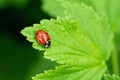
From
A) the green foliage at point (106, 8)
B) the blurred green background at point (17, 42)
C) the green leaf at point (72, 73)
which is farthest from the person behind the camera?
the blurred green background at point (17, 42)

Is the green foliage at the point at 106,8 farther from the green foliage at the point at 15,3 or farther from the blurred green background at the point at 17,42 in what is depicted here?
the green foliage at the point at 15,3

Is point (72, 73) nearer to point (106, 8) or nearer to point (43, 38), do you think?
point (43, 38)

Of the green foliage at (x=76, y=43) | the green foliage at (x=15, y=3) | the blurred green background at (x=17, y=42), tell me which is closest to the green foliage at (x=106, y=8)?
the green foliage at (x=76, y=43)

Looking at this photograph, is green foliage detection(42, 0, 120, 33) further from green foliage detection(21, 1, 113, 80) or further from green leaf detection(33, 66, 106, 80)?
green leaf detection(33, 66, 106, 80)

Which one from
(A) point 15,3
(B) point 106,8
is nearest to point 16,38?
(A) point 15,3

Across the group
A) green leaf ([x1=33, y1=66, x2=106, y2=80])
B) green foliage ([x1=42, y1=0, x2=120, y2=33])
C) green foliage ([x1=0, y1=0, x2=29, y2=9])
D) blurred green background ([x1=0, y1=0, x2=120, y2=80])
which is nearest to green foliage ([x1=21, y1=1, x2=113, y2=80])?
green leaf ([x1=33, y1=66, x2=106, y2=80])

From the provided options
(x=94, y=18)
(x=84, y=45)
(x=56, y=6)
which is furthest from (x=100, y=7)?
(x=84, y=45)
